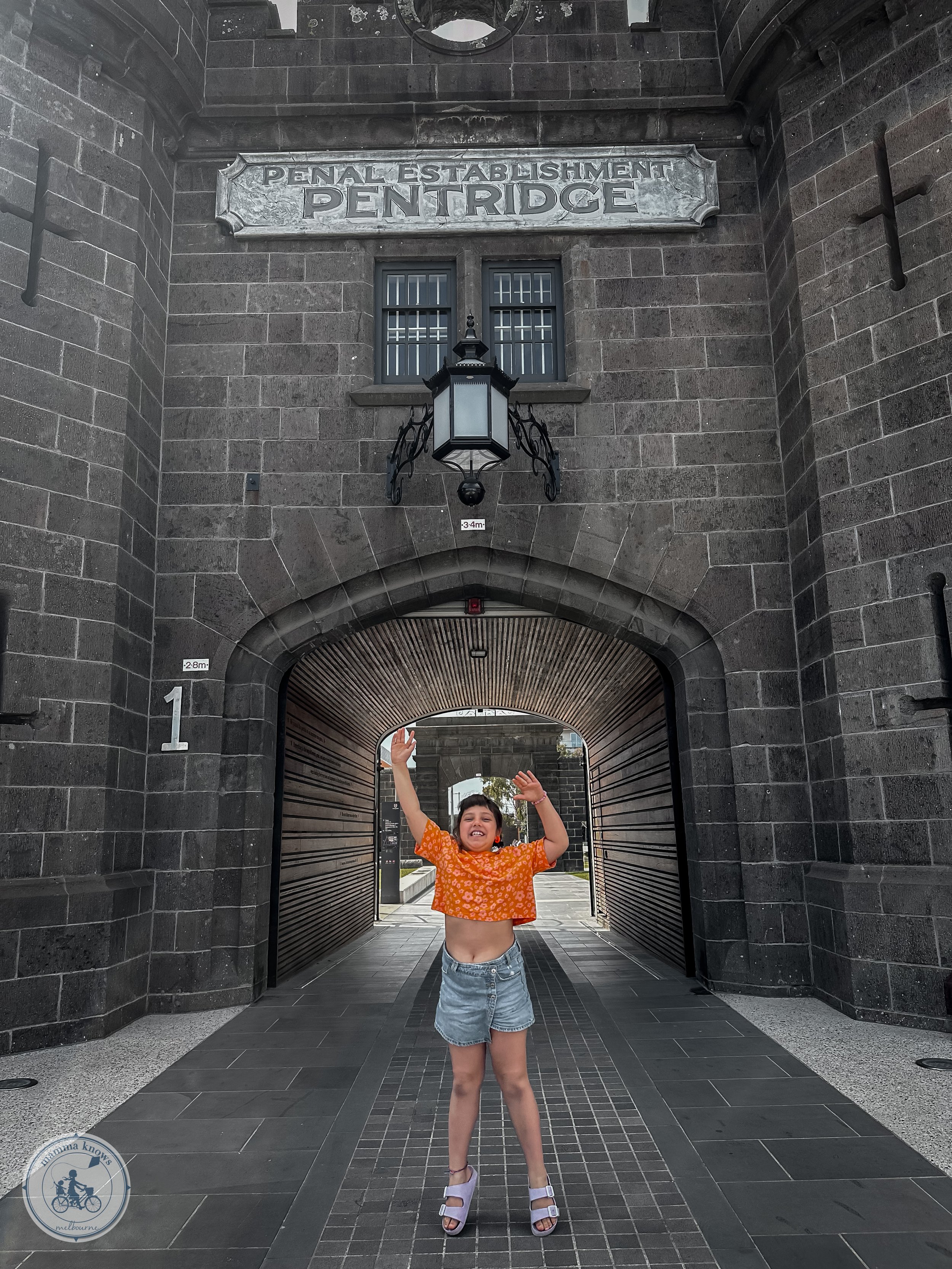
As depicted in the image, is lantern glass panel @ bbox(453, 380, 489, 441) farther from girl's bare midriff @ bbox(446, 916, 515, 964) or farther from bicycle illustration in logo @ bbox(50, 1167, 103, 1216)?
bicycle illustration in logo @ bbox(50, 1167, 103, 1216)

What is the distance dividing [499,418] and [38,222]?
149 inches

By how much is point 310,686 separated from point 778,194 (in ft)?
20.7

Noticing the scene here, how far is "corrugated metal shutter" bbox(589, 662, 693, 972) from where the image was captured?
8203 millimetres

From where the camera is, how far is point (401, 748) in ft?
10.1

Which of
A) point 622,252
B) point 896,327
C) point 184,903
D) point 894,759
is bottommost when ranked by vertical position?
point 184,903

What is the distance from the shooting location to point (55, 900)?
567 cm

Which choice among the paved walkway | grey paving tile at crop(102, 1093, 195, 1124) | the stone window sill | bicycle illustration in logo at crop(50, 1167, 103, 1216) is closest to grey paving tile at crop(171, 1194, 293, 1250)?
the paved walkway

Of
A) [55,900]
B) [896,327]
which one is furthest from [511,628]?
[55,900]

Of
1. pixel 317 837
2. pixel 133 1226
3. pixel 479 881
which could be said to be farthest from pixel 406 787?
pixel 317 837

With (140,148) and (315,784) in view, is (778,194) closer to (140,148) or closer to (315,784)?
(140,148)

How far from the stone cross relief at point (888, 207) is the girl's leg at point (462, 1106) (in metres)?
6.25

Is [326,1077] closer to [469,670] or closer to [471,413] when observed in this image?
[471,413]

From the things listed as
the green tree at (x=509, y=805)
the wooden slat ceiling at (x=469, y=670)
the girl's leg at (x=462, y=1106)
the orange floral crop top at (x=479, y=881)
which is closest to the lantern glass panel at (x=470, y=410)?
the wooden slat ceiling at (x=469, y=670)

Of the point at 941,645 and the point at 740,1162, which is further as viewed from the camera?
the point at 941,645
